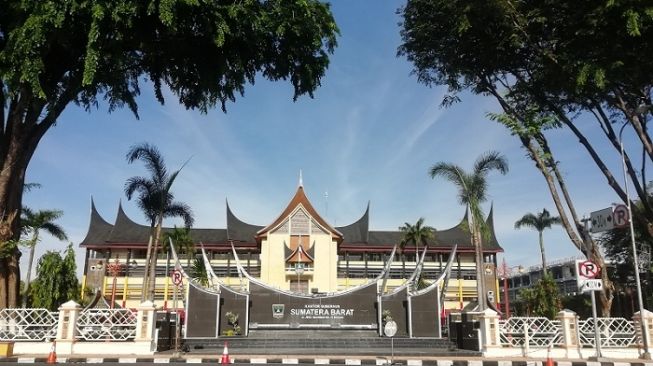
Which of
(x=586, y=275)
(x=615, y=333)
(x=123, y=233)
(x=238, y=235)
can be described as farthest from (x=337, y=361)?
(x=123, y=233)

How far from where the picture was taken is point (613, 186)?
17969 millimetres

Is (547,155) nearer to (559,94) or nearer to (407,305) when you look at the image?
(559,94)

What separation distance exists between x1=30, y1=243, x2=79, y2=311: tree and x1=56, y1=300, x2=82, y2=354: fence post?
17.3 m

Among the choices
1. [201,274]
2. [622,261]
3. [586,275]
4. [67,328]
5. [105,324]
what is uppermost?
[622,261]

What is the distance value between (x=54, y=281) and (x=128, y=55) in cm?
2186

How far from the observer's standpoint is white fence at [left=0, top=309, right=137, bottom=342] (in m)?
16.0

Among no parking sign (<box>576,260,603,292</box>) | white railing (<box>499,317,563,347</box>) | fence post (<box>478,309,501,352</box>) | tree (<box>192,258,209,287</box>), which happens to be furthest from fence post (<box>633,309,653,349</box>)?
tree (<box>192,258,209,287</box>)

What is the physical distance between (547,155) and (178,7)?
41.5 ft

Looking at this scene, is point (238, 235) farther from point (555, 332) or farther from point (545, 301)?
point (555, 332)

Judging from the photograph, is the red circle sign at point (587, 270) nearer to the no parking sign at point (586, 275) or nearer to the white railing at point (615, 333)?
Result: the no parking sign at point (586, 275)

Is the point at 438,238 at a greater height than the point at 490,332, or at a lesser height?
greater

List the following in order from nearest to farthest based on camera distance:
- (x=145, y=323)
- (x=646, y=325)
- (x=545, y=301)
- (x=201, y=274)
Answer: (x=646, y=325) → (x=145, y=323) → (x=201, y=274) → (x=545, y=301)

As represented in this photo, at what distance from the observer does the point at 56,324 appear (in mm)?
17094

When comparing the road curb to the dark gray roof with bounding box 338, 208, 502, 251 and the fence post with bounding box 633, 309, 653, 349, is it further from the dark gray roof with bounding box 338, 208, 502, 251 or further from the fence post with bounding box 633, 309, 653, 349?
the dark gray roof with bounding box 338, 208, 502, 251
